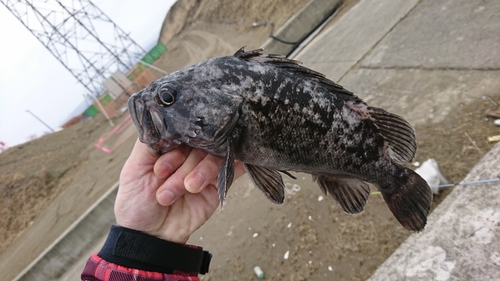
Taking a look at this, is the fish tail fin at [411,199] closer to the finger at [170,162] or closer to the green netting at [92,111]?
the finger at [170,162]

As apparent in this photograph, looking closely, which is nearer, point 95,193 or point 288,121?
point 288,121

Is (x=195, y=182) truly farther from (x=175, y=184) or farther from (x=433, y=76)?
(x=433, y=76)

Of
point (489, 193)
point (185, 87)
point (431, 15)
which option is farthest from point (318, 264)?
point (431, 15)

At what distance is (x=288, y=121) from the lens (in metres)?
1.83

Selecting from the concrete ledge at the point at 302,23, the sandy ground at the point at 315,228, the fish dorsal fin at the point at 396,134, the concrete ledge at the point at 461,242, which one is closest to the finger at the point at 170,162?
the fish dorsal fin at the point at 396,134

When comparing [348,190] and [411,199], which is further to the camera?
[348,190]

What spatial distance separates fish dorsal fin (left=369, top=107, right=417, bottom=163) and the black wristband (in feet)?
5.30

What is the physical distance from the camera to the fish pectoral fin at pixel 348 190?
2035mm

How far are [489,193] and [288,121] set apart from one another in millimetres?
1739

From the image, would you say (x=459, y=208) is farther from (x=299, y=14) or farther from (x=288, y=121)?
(x=299, y=14)

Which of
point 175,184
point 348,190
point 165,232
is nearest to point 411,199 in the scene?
point 348,190

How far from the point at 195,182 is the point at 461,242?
194 cm

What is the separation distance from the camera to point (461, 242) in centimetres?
214

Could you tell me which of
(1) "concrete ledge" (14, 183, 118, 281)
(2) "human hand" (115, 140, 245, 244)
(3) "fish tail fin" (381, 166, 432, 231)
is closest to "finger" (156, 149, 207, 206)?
(2) "human hand" (115, 140, 245, 244)
